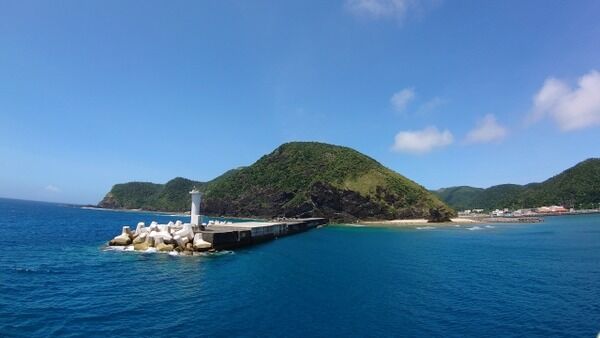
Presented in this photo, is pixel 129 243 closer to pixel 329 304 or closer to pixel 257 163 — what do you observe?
pixel 329 304

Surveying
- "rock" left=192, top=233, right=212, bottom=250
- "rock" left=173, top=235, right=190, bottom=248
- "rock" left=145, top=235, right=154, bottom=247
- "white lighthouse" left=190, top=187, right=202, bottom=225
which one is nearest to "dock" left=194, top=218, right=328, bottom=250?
"rock" left=192, top=233, right=212, bottom=250

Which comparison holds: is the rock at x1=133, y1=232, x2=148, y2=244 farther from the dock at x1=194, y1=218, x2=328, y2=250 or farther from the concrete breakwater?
the dock at x1=194, y1=218, x2=328, y2=250

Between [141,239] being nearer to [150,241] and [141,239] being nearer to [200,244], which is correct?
[150,241]

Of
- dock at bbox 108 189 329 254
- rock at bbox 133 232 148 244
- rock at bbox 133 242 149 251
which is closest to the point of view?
dock at bbox 108 189 329 254

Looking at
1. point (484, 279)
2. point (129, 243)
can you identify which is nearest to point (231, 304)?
point (484, 279)

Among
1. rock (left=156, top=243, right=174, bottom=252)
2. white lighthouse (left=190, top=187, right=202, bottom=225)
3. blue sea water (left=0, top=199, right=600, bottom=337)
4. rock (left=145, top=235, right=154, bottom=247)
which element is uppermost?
white lighthouse (left=190, top=187, right=202, bottom=225)

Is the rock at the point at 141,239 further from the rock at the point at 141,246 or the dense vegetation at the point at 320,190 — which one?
the dense vegetation at the point at 320,190

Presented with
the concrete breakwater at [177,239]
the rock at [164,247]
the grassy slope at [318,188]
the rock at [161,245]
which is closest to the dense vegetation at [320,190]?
the grassy slope at [318,188]
